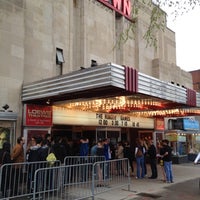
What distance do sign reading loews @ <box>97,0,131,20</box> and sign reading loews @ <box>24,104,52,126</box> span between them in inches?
357

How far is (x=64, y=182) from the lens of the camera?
30.0 ft

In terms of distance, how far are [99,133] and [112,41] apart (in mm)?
6194

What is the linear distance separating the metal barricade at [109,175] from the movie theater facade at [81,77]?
8.54 ft

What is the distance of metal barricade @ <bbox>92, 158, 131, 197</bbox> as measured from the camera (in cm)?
1011

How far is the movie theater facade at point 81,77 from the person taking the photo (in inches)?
454

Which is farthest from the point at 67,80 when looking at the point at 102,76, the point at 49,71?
the point at 49,71

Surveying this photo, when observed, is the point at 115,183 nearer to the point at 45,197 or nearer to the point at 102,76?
the point at 45,197

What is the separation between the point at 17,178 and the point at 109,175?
3171 millimetres

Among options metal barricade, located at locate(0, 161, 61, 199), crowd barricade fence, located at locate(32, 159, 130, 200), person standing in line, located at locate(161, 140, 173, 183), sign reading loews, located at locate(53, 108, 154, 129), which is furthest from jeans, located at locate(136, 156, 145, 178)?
metal barricade, located at locate(0, 161, 61, 199)

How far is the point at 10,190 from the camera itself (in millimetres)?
8617

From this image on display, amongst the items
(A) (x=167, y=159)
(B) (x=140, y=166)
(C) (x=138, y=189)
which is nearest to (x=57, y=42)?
(B) (x=140, y=166)

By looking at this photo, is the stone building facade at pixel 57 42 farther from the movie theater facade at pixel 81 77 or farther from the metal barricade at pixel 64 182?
the metal barricade at pixel 64 182

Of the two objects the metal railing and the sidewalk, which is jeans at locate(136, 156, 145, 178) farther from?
the metal railing

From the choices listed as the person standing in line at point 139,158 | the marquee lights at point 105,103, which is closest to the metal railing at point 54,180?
the person standing in line at point 139,158
